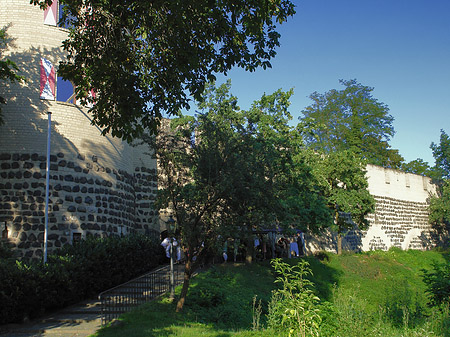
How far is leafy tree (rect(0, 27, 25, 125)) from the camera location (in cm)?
1312

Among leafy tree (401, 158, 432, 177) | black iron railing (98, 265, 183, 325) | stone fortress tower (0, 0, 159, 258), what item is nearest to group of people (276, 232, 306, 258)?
black iron railing (98, 265, 183, 325)

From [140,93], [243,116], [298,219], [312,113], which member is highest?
[312,113]

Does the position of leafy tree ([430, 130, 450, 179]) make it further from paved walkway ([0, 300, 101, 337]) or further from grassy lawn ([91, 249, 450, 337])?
paved walkway ([0, 300, 101, 337])

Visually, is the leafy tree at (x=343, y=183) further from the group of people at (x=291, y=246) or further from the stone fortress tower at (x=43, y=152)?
the stone fortress tower at (x=43, y=152)

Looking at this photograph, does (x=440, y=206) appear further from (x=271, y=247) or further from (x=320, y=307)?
(x=320, y=307)

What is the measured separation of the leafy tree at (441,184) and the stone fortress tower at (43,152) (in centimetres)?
2887

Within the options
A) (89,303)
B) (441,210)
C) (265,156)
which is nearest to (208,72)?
(265,156)

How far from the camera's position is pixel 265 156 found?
1180 centimetres

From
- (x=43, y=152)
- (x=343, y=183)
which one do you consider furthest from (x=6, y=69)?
(x=343, y=183)

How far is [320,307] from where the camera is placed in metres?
7.62

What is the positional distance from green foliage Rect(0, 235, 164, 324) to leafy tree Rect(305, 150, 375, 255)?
1129cm

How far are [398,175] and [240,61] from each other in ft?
92.4

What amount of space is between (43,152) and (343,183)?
1653 centimetres

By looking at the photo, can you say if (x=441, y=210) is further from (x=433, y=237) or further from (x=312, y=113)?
(x=312, y=113)
